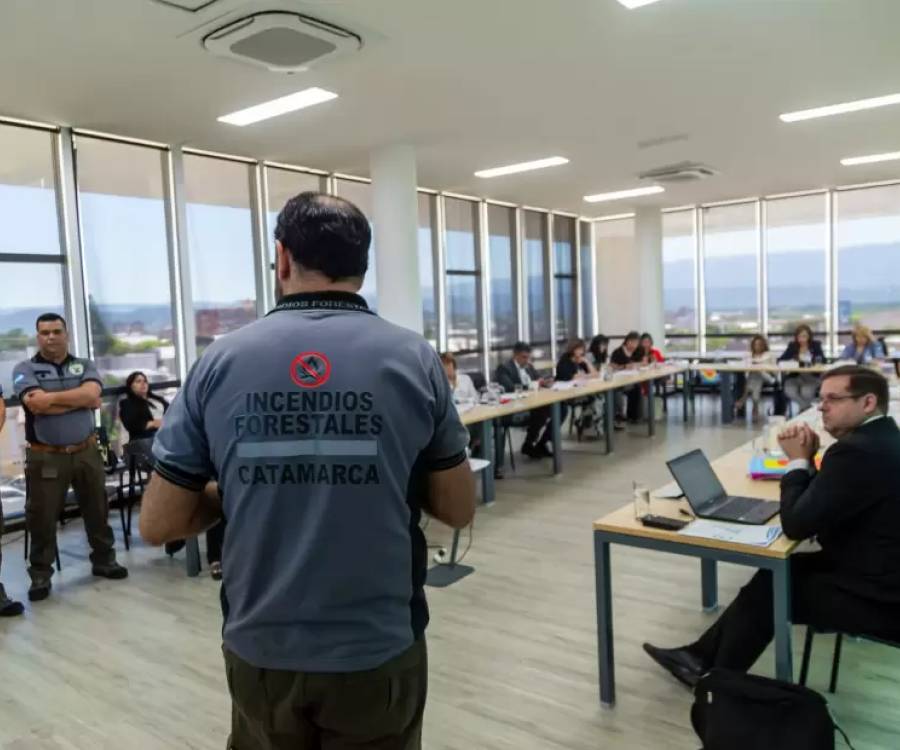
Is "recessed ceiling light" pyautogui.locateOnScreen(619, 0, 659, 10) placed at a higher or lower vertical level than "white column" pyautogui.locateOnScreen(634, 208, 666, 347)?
higher

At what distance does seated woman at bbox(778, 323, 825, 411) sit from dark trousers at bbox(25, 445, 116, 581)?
7.44m

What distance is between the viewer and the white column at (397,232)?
646 cm

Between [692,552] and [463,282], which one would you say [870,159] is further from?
[692,552]

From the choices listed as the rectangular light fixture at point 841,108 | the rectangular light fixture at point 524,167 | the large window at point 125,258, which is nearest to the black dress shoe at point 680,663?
the rectangular light fixture at point 841,108

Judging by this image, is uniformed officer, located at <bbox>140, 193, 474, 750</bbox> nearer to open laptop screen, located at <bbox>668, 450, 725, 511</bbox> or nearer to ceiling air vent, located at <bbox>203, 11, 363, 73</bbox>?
open laptop screen, located at <bbox>668, 450, 725, 511</bbox>

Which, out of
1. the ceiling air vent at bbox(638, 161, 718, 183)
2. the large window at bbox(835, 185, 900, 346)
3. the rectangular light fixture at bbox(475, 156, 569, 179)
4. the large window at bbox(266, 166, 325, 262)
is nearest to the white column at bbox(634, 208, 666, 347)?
the large window at bbox(835, 185, 900, 346)

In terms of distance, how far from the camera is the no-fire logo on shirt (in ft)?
3.71

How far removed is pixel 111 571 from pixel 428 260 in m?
5.71

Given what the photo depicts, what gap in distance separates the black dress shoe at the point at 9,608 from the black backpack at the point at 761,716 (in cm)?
336

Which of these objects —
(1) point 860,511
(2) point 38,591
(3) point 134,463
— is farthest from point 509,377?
(1) point 860,511

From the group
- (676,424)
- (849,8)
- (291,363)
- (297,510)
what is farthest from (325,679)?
(676,424)

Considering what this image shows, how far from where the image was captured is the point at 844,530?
2285 millimetres

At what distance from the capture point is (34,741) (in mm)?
2580

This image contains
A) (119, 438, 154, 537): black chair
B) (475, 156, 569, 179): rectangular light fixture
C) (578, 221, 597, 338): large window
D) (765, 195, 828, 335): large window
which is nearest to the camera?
(119, 438, 154, 537): black chair
